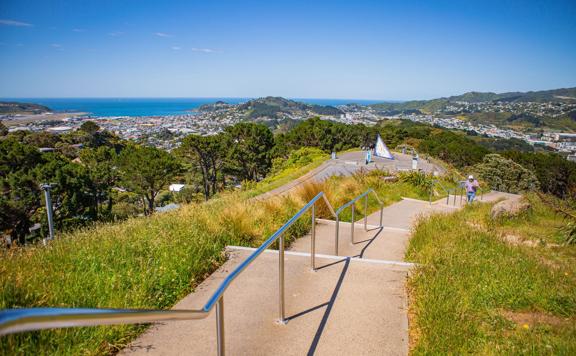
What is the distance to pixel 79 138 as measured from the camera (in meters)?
64.0

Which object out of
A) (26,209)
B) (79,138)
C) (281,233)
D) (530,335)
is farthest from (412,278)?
(79,138)

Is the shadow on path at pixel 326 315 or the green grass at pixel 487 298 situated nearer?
the green grass at pixel 487 298

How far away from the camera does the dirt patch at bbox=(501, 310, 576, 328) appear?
3.42 metres

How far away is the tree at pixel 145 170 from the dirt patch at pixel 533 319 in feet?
108

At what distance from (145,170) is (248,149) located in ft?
40.4

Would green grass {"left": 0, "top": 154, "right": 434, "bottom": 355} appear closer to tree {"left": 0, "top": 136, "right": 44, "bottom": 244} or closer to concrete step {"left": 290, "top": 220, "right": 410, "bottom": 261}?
concrete step {"left": 290, "top": 220, "right": 410, "bottom": 261}

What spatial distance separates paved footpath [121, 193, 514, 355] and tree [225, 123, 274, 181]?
36479 millimetres

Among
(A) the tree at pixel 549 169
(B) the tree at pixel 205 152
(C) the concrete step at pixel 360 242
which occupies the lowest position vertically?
(A) the tree at pixel 549 169

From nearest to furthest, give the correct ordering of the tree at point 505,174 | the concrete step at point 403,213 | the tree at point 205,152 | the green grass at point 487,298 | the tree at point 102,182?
the green grass at point 487,298, the concrete step at point 403,213, the tree at point 102,182, the tree at point 505,174, the tree at point 205,152

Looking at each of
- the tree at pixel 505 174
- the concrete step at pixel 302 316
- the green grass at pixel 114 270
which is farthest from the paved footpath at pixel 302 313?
the tree at pixel 505 174

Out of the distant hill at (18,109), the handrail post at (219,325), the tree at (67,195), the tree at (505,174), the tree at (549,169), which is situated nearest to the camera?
the handrail post at (219,325)

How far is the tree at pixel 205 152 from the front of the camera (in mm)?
39969

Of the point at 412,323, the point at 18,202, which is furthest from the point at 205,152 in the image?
the point at 412,323

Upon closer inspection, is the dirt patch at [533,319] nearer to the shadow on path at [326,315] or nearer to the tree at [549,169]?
the shadow on path at [326,315]
